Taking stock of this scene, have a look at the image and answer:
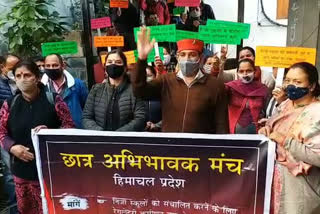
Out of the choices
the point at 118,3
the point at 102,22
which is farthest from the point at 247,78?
the point at 118,3

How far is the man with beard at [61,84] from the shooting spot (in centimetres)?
379

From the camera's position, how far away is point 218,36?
4.03 m

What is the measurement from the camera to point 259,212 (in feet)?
8.00

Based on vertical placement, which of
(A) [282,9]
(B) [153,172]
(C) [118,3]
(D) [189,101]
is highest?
(C) [118,3]

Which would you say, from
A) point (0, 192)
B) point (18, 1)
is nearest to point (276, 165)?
point (0, 192)

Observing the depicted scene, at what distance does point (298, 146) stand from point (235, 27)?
201 centimetres

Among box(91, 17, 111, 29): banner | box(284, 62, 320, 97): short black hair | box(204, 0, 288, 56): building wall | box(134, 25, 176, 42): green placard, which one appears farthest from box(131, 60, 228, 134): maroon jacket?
box(204, 0, 288, 56): building wall

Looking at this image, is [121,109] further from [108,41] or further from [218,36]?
[108,41]

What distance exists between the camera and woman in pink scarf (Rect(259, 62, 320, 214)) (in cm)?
230

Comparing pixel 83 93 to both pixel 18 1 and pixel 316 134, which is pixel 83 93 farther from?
pixel 316 134

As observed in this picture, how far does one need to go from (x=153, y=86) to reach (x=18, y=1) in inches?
108

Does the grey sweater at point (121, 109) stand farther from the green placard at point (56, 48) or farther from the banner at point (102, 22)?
the banner at point (102, 22)

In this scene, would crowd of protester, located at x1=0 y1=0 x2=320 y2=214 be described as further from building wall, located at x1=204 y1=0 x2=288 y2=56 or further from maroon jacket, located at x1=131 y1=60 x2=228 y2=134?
building wall, located at x1=204 y1=0 x2=288 y2=56

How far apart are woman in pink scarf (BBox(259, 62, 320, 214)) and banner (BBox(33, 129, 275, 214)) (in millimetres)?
122
